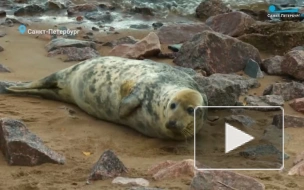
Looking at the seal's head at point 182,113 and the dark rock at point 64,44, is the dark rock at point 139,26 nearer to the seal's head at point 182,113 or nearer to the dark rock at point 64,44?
the dark rock at point 64,44

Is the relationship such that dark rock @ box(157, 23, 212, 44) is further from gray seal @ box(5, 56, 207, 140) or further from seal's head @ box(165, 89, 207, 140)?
seal's head @ box(165, 89, 207, 140)

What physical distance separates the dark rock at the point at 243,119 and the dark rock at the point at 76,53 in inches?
122

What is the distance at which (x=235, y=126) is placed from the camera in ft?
16.4

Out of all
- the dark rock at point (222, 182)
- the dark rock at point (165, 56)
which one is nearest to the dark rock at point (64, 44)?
the dark rock at point (165, 56)

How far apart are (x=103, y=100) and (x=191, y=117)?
111cm

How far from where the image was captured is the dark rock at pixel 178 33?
30.1 ft

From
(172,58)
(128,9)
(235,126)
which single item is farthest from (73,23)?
(235,126)

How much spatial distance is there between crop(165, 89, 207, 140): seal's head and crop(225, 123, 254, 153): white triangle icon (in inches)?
11.0

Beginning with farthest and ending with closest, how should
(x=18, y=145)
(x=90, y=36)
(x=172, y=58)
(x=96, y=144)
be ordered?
(x=90, y=36)
(x=172, y=58)
(x=96, y=144)
(x=18, y=145)

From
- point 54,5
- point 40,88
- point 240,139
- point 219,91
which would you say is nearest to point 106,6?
point 54,5

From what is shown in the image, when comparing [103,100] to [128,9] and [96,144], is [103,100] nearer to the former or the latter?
[96,144]

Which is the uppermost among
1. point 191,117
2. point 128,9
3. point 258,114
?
point 191,117

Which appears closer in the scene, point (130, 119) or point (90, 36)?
point (130, 119)

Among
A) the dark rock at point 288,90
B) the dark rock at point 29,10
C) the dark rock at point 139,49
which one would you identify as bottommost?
the dark rock at point 29,10
